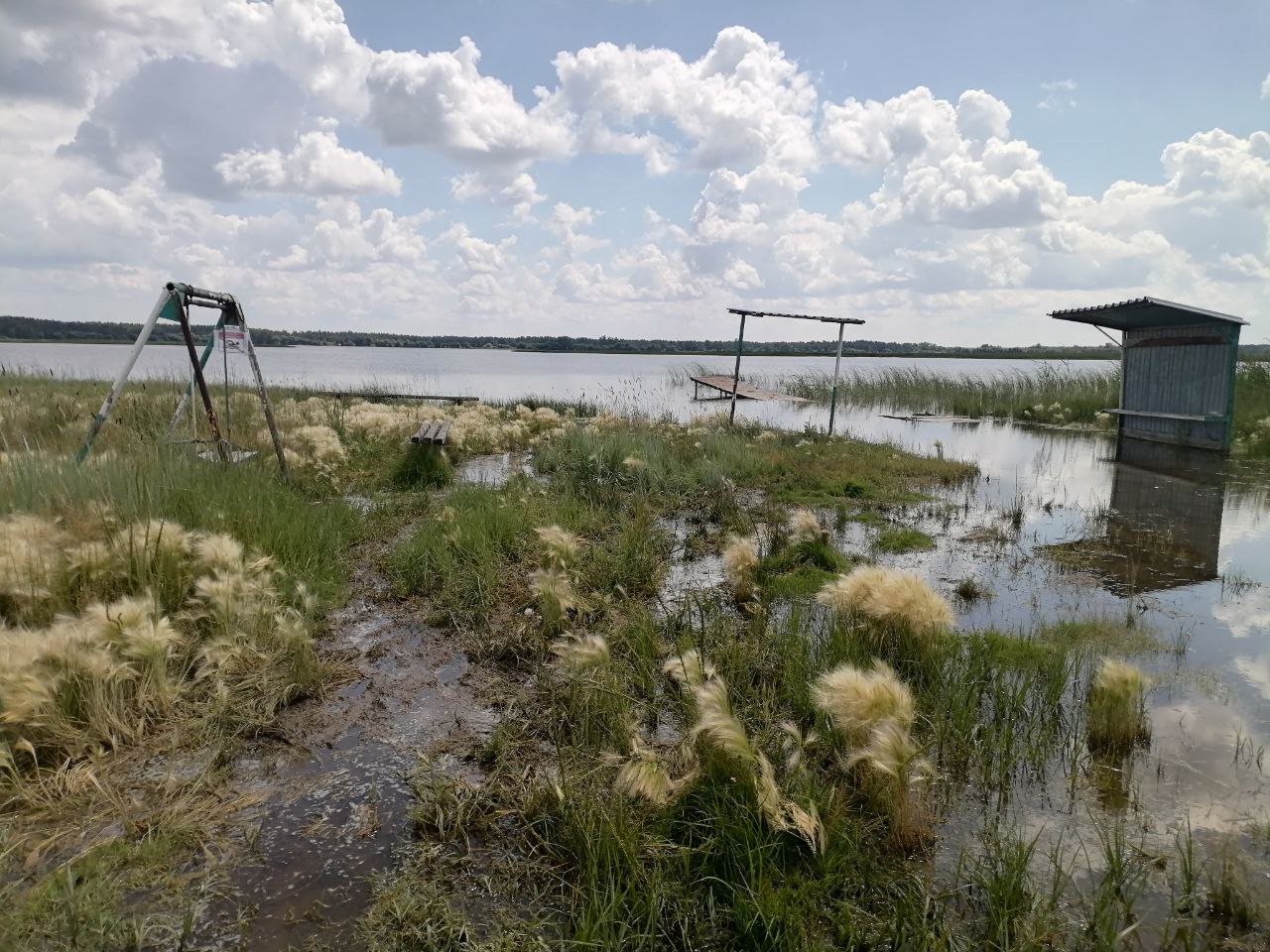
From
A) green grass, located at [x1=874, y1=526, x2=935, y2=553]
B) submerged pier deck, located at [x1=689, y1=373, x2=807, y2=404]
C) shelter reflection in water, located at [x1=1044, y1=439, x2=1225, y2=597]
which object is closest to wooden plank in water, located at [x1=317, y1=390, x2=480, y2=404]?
submerged pier deck, located at [x1=689, y1=373, x2=807, y2=404]

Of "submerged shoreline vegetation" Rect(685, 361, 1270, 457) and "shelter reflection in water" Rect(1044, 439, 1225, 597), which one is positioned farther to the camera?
"submerged shoreline vegetation" Rect(685, 361, 1270, 457)

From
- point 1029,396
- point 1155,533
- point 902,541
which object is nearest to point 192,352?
point 902,541

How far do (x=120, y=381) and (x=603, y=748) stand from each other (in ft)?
17.7

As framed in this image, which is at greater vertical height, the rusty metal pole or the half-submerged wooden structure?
the half-submerged wooden structure

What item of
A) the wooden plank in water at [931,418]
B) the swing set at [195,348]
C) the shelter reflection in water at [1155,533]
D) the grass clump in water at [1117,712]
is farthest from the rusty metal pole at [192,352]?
the wooden plank in water at [931,418]

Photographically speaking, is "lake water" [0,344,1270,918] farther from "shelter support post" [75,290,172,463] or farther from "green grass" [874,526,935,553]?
"shelter support post" [75,290,172,463]

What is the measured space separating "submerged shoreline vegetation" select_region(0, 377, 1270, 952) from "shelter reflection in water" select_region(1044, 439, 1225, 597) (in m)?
1.87

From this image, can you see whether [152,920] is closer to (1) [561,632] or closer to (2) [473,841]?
(2) [473,841]

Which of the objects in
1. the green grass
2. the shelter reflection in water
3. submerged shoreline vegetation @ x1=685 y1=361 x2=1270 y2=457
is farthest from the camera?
submerged shoreline vegetation @ x1=685 y1=361 x2=1270 y2=457

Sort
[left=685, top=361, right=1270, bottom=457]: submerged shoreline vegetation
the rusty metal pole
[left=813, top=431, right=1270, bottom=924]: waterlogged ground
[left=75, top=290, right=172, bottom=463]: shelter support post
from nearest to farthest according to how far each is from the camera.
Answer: [left=813, top=431, right=1270, bottom=924]: waterlogged ground → [left=75, top=290, right=172, bottom=463]: shelter support post → the rusty metal pole → [left=685, top=361, right=1270, bottom=457]: submerged shoreline vegetation

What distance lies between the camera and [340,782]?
3.36 m

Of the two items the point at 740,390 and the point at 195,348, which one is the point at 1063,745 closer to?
the point at 195,348

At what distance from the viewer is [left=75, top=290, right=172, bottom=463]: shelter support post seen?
5.99 metres

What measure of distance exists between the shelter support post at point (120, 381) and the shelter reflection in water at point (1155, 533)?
8579 mm
